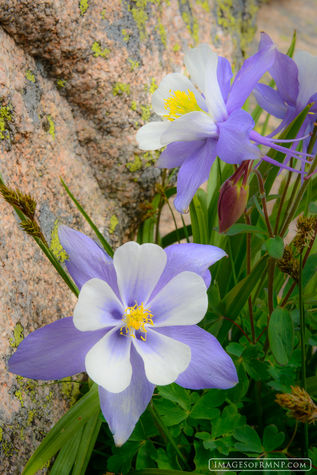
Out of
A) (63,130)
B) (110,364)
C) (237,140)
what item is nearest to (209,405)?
(110,364)

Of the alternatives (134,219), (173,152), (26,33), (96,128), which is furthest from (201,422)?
(26,33)

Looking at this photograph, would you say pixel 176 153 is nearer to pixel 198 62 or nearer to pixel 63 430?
pixel 198 62

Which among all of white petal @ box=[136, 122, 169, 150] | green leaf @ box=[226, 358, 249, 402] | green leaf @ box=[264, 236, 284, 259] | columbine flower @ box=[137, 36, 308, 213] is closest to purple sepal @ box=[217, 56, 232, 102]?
columbine flower @ box=[137, 36, 308, 213]

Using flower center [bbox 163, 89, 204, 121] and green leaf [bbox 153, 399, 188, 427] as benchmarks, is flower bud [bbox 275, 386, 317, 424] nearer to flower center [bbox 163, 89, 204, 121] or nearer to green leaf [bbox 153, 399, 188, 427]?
green leaf [bbox 153, 399, 188, 427]

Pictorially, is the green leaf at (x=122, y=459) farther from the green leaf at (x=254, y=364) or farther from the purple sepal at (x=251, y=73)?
the purple sepal at (x=251, y=73)

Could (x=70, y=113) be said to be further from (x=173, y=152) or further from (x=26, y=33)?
(x=173, y=152)

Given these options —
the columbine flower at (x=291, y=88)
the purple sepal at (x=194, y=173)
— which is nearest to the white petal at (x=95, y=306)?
the purple sepal at (x=194, y=173)

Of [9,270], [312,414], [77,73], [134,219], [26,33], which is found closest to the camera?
[312,414]
